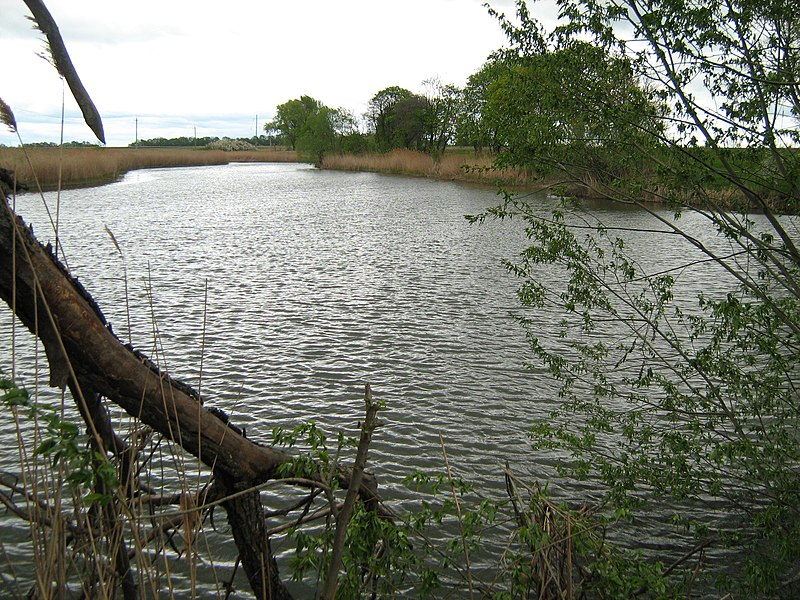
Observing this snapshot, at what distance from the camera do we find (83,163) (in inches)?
1284

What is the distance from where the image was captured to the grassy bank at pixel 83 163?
13.8 feet

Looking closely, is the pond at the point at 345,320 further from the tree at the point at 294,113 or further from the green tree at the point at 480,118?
the tree at the point at 294,113

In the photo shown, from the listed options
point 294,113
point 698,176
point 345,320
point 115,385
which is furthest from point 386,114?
point 115,385

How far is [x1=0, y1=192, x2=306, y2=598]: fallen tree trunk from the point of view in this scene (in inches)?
80.8

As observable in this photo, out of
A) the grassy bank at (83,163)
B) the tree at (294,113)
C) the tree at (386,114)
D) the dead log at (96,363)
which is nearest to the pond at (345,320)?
the dead log at (96,363)

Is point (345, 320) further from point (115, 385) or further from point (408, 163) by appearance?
point (408, 163)

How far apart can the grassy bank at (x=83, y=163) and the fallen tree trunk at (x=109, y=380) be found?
1.39ft

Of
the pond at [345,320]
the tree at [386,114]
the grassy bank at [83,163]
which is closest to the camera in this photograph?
the grassy bank at [83,163]

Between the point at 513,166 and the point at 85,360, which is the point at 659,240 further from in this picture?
the point at 85,360

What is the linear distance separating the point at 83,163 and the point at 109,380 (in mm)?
34314

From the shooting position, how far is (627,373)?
25.2ft

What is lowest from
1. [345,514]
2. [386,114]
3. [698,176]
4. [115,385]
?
[345,514]

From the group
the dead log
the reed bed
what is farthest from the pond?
the reed bed

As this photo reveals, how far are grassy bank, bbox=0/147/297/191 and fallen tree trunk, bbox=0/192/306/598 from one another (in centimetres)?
42
